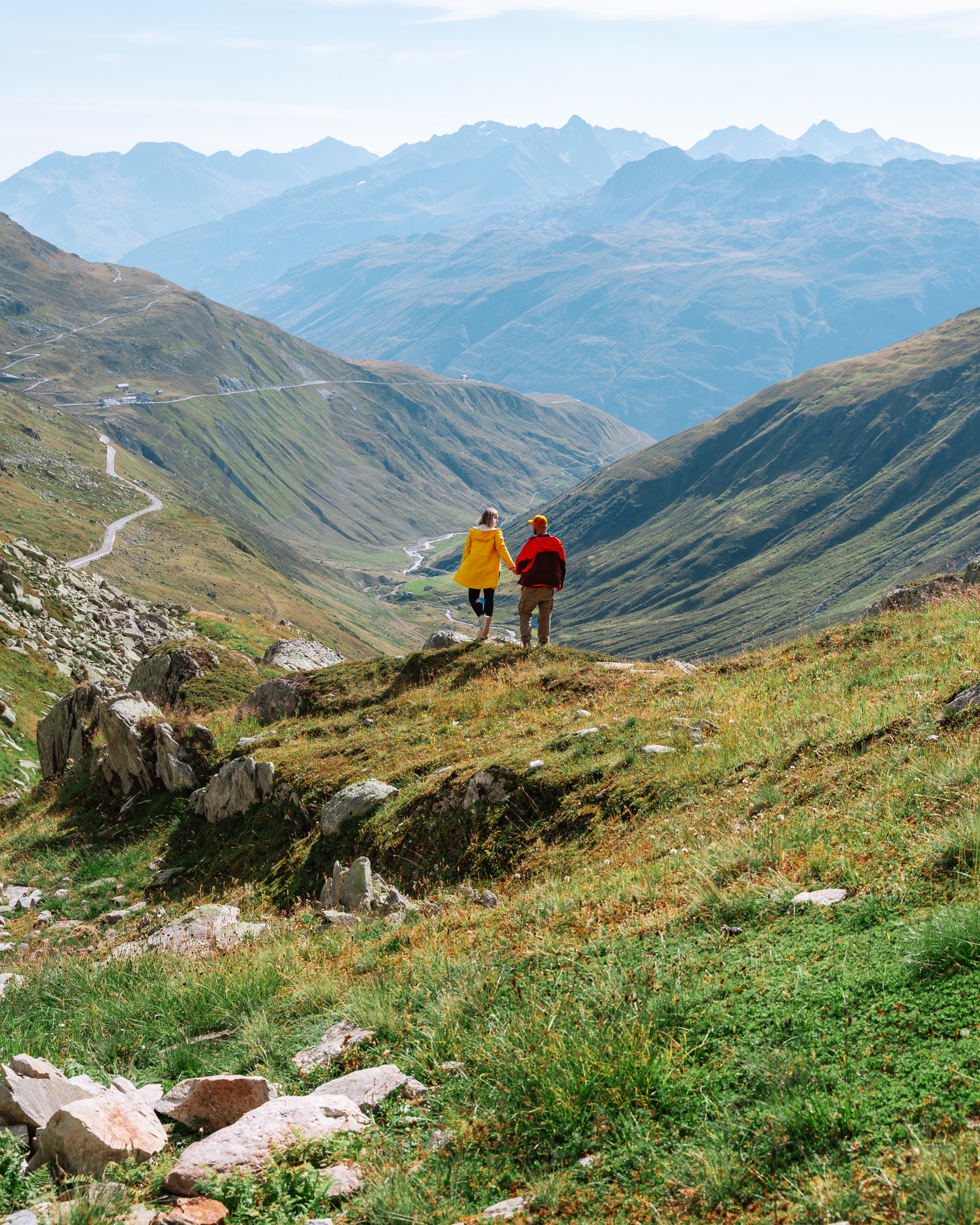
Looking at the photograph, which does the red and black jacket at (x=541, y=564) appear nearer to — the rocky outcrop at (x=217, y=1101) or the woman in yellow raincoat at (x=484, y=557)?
the woman in yellow raincoat at (x=484, y=557)

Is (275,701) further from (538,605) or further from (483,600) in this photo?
(538,605)

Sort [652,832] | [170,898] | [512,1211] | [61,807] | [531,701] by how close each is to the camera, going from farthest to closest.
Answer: [61,807] → [531,701] → [170,898] → [652,832] → [512,1211]

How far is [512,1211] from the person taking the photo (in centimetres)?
492

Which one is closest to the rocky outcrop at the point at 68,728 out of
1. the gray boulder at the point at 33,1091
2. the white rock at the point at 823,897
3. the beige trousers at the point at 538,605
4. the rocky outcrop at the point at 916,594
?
the beige trousers at the point at 538,605

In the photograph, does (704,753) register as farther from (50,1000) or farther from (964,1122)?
(50,1000)

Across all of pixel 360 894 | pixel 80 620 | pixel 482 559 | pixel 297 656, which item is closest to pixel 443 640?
pixel 482 559

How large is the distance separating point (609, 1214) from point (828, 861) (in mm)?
4016

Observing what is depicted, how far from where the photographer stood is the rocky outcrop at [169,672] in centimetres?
2698

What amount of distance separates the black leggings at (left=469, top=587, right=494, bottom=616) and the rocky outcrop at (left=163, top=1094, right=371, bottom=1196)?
51.7 feet

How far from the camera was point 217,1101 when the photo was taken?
640cm

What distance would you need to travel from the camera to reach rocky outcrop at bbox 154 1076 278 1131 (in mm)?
6371

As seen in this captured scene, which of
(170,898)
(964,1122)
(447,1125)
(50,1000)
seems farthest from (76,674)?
(964,1122)

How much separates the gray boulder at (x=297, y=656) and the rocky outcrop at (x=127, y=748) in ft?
36.9

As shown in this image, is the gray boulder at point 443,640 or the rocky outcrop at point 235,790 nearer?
the rocky outcrop at point 235,790
